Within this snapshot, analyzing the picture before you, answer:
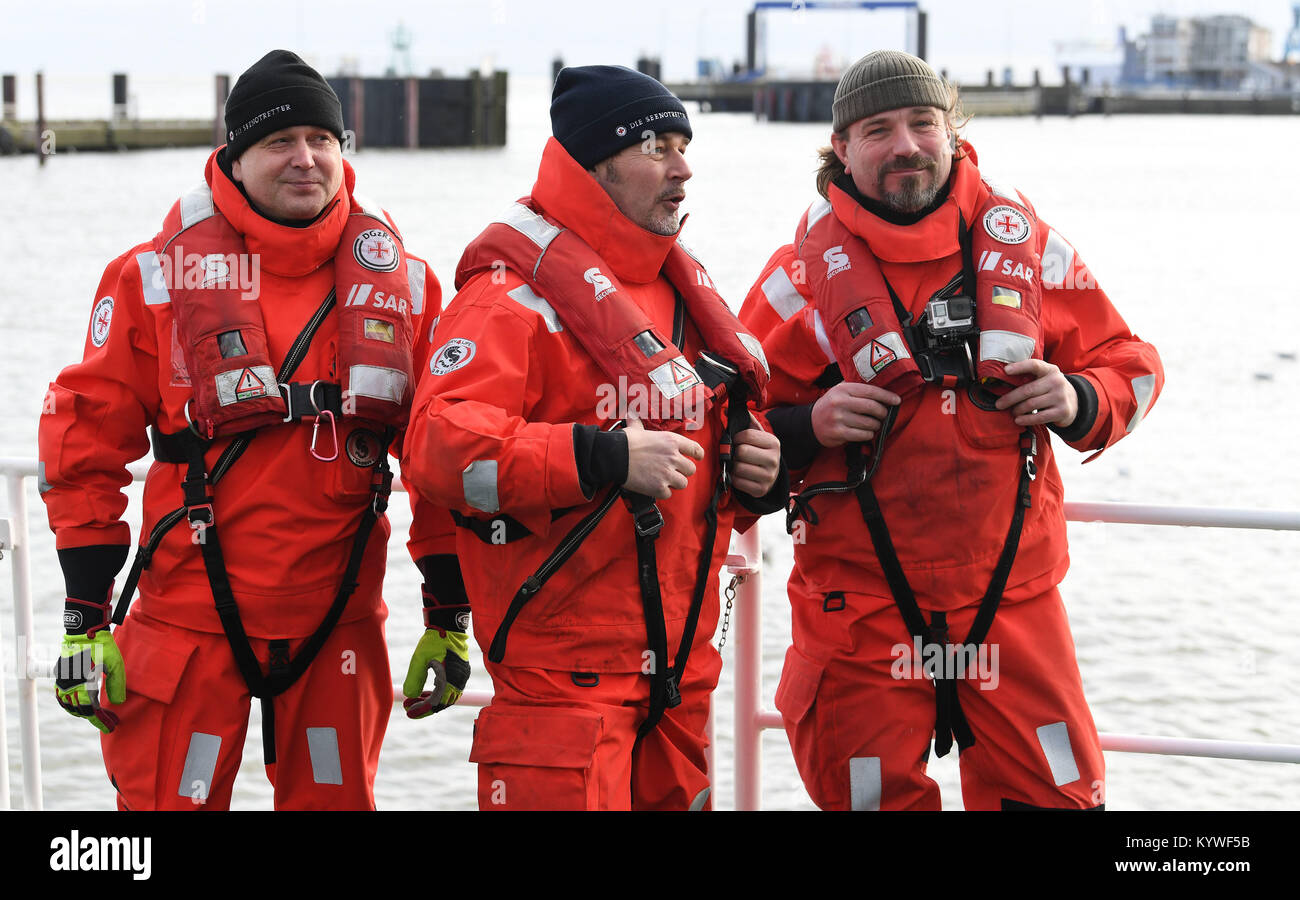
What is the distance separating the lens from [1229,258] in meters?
30.8

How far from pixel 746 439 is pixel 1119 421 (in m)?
0.87

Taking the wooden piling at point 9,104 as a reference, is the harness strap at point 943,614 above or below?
below

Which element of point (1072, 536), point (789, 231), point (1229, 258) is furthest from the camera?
point (789, 231)

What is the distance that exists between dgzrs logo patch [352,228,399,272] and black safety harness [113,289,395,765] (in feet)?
0.35

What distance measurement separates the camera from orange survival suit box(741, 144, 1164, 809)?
2.97m

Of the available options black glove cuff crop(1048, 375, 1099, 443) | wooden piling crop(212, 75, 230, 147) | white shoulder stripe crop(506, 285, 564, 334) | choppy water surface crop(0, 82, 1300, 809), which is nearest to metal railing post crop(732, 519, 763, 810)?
black glove cuff crop(1048, 375, 1099, 443)

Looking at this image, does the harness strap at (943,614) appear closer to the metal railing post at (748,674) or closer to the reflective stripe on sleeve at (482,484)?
the metal railing post at (748,674)

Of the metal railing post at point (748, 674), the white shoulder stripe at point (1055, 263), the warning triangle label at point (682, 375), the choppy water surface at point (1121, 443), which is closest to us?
the warning triangle label at point (682, 375)

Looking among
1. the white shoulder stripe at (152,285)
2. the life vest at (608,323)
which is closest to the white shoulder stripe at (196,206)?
the white shoulder stripe at (152,285)

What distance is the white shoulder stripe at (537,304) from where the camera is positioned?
2.66m

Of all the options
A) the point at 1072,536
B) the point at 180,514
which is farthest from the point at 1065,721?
the point at 1072,536

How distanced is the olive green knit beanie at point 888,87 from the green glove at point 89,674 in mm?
1887

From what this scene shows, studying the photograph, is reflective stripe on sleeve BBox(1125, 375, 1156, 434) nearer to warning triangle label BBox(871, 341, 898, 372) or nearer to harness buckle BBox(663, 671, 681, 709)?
warning triangle label BBox(871, 341, 898, 372)
